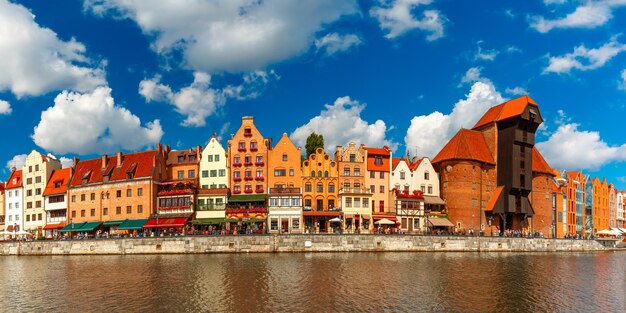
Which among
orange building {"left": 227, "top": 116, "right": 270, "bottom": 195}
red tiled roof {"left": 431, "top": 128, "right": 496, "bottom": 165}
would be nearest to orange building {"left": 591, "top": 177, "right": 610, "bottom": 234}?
red tiled roof {"left": 431, "top": 128, "right": 496, "bottom": 165}

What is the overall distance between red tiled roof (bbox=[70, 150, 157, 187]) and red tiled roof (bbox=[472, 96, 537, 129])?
6314 centimetres

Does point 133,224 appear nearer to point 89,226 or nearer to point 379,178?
point 89,226

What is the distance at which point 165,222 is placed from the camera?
275ft

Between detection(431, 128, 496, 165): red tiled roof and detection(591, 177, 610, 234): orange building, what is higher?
detection(431, 128, 496, 165): red tiled roof

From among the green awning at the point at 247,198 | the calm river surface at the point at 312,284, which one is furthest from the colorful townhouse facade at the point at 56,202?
the green awning at the point at 247,198

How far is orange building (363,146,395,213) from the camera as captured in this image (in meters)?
88.6

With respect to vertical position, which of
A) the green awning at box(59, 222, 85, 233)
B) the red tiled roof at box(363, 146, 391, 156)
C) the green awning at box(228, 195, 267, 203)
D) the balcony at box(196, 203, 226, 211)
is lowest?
the green awning at box(59, 222, 85, 233)

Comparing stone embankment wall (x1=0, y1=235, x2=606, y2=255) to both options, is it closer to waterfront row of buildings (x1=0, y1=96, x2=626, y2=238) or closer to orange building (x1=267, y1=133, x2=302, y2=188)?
waterfront row of buildings (x1=0, y1=96, x2=626, y2=238)

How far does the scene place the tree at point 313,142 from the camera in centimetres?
10481

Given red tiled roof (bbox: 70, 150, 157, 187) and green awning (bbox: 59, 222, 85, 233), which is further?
red tiled roof (bbox: 70, 150, 157, 187)

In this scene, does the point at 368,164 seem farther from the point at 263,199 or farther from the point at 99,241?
the point at 99,241

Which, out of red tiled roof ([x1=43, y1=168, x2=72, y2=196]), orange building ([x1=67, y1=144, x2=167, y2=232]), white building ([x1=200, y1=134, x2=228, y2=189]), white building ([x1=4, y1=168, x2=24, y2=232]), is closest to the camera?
orange building ([x1=67, y1=144, x2=167, y2=232])

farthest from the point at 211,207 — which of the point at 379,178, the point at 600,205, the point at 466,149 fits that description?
the point at 600,205

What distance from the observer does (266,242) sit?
233ft
